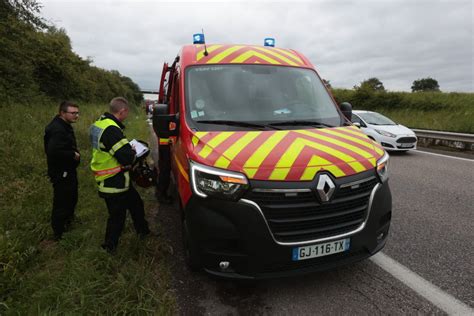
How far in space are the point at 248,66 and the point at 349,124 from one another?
1334 mm

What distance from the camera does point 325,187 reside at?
241 cm

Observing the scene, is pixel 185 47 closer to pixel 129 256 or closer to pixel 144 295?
pixel 129 256

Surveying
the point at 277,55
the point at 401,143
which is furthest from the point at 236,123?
the point at 401,143

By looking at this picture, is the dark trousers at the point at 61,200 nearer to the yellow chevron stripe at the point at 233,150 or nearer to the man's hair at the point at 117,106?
the man's hair at the point at 117,106

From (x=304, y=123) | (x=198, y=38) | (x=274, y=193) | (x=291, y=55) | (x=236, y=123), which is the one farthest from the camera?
(x=198, y=38)

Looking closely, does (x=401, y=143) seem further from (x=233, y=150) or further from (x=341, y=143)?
(x=233, y=150)

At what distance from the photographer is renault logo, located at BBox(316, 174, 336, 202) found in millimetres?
2393

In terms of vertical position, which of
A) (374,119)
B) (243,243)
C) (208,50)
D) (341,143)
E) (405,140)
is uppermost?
(208,50)

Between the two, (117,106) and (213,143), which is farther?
(117,106)

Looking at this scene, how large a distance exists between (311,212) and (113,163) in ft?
6.47

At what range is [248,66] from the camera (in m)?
3.64

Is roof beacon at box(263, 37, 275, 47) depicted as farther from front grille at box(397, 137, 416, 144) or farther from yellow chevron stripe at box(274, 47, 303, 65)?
front grille at box(397, 137, 416, 144)

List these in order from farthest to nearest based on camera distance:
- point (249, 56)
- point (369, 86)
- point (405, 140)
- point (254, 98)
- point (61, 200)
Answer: point (369, 86), point (405, 140), point (249, 56), point (61, 200), point (254, 98)

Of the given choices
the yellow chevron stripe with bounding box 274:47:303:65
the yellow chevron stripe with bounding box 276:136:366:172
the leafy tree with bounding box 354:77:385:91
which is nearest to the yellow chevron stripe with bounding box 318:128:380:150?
the yellow chevron stripe with bounding box 276:136:366:172
